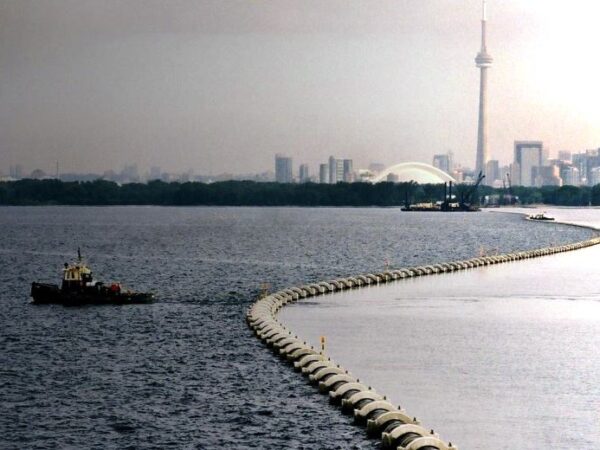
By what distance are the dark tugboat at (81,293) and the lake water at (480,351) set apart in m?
12.4

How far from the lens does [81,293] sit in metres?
75.4

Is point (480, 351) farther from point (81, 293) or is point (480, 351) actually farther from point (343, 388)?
point (81, 293)

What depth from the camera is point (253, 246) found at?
16800cm

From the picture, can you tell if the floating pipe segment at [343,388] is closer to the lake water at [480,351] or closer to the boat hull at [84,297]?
the lake water at [480,351]

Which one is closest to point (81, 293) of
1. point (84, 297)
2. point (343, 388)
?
point (84, 297)

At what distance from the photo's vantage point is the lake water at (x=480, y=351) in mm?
37469

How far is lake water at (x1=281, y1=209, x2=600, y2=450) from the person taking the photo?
3747 centimetres

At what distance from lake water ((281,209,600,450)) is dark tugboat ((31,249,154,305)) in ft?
40.8

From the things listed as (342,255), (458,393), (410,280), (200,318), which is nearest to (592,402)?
(458,393)

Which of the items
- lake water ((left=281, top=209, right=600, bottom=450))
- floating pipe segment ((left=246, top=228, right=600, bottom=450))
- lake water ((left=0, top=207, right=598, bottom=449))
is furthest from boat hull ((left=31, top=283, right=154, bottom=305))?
lake water ((left=281, top=209, right=600, bottom=450))

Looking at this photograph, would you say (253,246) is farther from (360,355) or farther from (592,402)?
(592,402)

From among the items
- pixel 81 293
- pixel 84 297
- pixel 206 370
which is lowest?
pixel 206 370

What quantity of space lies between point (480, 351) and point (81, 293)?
31.7 m

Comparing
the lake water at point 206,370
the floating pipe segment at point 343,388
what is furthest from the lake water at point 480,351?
the floating pipe segment at point 343,388
